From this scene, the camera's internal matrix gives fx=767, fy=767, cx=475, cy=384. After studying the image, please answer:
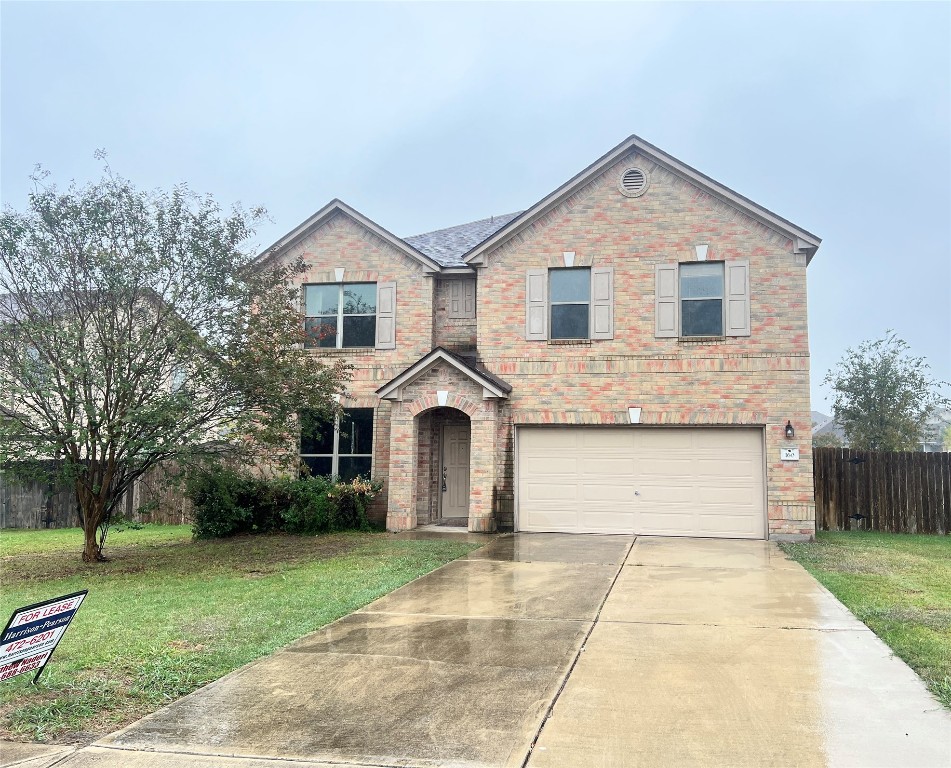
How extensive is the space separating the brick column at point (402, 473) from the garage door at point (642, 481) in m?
2.29

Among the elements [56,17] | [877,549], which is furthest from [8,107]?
[877,549]

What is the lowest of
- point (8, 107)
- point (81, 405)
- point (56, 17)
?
point (81, 405)

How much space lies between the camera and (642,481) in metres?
15.9

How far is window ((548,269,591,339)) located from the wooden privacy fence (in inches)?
237

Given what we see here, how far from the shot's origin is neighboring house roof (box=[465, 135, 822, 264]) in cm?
1559

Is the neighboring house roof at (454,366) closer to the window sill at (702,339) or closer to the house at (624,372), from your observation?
the house at (624,372)

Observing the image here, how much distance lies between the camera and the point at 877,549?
45.3 ft

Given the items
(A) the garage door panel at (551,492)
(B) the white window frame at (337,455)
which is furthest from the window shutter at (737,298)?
(B) the white window frame at (337,455)

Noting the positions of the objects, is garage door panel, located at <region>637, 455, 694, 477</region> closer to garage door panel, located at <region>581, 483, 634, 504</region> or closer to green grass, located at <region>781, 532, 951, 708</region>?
garage door panel, located at <region>581, 483, 634, 504</region>

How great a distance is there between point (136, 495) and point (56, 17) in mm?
11326

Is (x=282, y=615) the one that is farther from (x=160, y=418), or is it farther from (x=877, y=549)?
(x=877, y=549)

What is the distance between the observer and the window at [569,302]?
54.2 feet

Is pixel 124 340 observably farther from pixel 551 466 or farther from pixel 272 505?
pixel 551 466

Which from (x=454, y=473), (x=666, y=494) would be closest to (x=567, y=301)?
(x=666, y=494)
